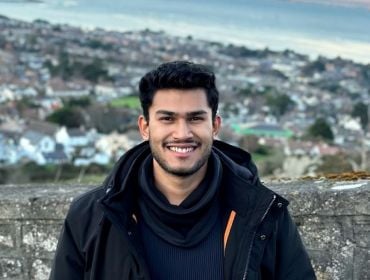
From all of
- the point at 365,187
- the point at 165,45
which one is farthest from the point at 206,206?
the point at 165,45

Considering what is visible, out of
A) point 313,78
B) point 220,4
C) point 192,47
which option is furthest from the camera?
point 220,4

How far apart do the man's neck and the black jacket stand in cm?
8

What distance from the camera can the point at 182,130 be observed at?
2.16m

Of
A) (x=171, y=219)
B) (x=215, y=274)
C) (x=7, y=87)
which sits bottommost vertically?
(x=7, y=87)

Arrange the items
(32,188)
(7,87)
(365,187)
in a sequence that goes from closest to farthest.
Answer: (365,187), (32,188), (7,87)

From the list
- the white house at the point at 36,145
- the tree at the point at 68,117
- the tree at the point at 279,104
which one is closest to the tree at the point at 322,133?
the tree at the point at 279,104

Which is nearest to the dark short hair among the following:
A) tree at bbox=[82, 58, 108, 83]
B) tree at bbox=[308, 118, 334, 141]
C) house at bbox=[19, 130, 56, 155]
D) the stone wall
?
the stone wall

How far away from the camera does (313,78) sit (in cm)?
5250

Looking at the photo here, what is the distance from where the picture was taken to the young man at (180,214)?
2.10m

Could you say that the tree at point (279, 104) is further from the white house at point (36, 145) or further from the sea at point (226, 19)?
the white house at point (36, 145)

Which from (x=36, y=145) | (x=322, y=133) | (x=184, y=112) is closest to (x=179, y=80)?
(x=184, y=112)

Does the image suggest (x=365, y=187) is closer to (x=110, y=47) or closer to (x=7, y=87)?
(x=7, y=87)

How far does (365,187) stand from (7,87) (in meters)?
46.2

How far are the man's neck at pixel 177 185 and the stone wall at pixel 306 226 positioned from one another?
833 millimetres
